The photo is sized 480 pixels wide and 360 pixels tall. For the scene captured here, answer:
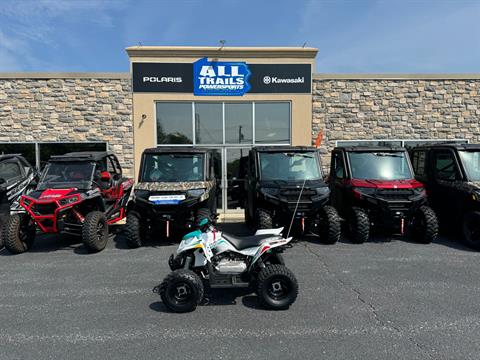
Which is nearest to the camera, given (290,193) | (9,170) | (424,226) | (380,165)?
(290,193)

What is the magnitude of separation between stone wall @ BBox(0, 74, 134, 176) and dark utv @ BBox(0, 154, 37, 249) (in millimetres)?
2791

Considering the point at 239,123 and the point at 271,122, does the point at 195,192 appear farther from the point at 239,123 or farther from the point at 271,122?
the point at 271,122

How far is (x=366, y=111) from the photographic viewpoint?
12289mm

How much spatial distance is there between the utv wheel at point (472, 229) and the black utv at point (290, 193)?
2644 mm

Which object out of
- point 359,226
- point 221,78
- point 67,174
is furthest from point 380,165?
point 67,174

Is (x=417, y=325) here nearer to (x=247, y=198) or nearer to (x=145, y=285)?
A: (x=145, y=285)

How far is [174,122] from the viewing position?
11891mm

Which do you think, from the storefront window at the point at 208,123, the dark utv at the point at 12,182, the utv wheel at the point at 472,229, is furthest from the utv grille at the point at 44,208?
the utv wheel at the point at 472,229

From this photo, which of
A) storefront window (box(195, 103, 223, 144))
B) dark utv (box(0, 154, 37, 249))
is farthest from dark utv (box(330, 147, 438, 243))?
dark utv (box(0, 154, 37, 249))

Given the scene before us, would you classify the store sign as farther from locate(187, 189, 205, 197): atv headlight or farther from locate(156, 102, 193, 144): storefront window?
locate(187, 189, 205, 197): atv headlight

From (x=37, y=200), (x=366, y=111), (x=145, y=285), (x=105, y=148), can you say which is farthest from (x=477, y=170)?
(x=105, y=148)

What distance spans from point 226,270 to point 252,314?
613 mm

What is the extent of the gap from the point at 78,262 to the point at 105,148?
6.18 meters

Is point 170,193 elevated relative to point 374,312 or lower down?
elevated
